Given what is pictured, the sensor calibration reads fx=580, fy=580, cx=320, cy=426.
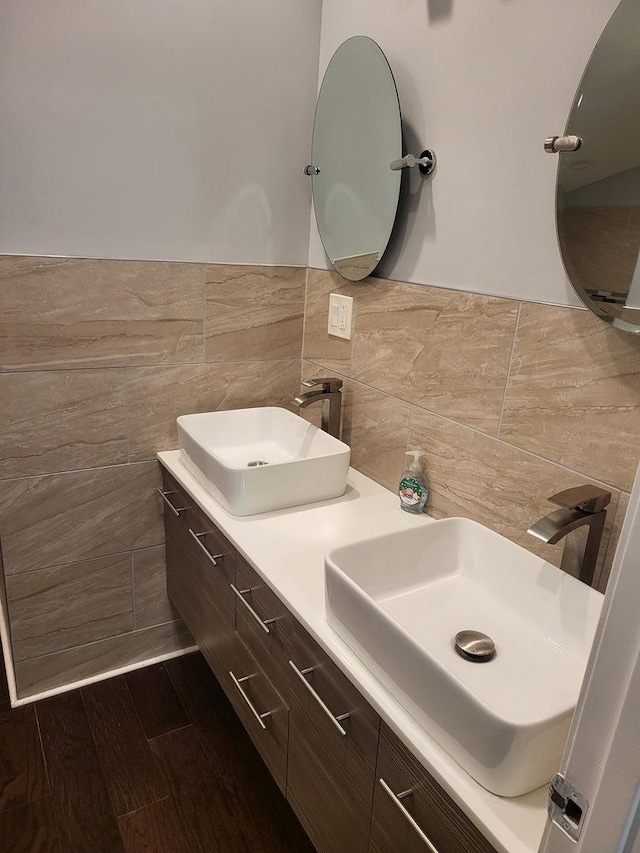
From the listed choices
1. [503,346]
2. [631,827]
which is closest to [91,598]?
[503,346]

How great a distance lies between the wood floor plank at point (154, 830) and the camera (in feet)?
4.85

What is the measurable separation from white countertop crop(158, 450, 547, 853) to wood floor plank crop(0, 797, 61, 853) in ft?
3.00

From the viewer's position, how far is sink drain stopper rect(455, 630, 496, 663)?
104 centimetres

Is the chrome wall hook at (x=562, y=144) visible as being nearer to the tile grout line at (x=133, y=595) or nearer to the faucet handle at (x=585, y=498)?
the faucet handle at (x=585, y=498)

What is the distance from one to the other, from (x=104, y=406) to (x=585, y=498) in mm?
1343

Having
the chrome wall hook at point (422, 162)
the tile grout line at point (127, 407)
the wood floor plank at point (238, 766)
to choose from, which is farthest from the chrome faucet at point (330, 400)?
the wood floor plank at point (238, 766)

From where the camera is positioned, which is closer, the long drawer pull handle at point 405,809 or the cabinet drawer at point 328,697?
the long drawer pull handle at point 405,809

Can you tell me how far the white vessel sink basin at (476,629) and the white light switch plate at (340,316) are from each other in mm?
732

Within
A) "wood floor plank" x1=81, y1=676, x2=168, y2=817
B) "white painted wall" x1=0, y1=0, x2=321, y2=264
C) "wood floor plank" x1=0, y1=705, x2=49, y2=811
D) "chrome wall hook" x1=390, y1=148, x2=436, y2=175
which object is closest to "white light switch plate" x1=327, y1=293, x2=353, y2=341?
"white painted wall" x1=0, y1=0, x2=321, y2=264

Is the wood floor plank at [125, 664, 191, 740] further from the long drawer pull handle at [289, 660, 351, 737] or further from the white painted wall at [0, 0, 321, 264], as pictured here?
the white painted wall at [0, 0, 321, 264]

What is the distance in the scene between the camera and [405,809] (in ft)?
2.98

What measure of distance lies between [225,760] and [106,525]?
80cm

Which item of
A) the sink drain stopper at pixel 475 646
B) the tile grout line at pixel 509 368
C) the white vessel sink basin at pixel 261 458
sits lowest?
the sink drain stopper at pixel 475 646

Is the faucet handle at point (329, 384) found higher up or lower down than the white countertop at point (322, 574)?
higher up
